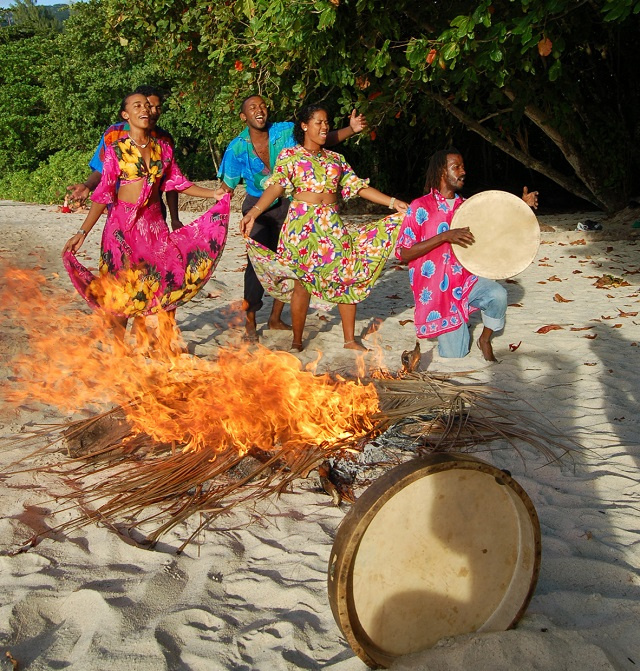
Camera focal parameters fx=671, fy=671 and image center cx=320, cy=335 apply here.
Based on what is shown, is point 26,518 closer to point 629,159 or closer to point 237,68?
point 237,68

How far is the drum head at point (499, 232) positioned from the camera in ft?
15.9

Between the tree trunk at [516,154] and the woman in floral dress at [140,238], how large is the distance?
656 cm

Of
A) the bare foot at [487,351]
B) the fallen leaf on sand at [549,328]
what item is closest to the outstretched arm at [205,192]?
the bare foot at [487,351]

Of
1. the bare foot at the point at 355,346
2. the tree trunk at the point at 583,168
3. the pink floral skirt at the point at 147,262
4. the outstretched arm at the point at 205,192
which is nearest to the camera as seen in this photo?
the pink floral skirt at the point at 147,262

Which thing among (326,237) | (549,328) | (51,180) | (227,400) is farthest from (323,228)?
(51,180)

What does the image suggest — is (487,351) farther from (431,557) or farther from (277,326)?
Result: (431,557)

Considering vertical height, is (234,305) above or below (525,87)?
below

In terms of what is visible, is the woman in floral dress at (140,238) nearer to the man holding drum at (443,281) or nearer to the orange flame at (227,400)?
the orange flame at (227,400)

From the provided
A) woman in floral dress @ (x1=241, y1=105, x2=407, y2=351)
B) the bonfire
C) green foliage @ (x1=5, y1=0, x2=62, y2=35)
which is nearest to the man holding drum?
woman in floral dress @ (x1=241, y1=105, x2=407, y2=351)

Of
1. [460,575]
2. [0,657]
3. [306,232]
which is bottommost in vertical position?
[0,657]

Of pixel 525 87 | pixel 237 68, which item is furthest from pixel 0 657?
pixel 525 87

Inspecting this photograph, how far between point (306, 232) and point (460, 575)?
3.66 metres

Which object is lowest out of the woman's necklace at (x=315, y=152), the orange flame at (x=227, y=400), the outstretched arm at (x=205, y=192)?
the orange flame at (x=227, y=400)

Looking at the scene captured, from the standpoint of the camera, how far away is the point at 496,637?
7.02ft
